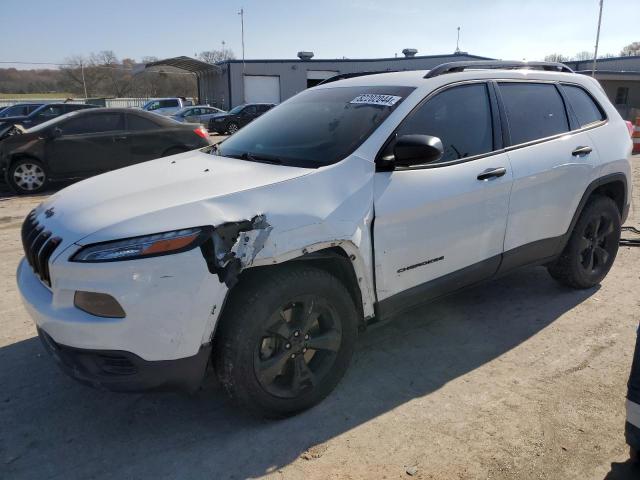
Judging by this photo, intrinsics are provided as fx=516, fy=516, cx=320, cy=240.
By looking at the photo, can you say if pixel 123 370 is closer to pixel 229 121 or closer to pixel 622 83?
pixel 229 121

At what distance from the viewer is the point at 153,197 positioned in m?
2.60

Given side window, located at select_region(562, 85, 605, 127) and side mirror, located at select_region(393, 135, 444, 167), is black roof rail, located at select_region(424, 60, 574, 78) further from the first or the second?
side mirror, located at select_region(393, 135, 444, 167)

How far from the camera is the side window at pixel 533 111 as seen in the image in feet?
12.4

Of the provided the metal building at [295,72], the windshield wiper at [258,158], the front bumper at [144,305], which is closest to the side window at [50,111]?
the windshield wiper at [258,158]

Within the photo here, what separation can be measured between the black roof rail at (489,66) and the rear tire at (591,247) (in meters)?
1.20

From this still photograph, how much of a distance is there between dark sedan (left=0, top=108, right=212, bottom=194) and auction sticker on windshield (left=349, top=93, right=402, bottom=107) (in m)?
7.37

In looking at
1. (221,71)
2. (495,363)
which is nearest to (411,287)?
(495,363)

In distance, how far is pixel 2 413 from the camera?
2908 millimetres

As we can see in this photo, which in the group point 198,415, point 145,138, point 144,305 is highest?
point 145,138

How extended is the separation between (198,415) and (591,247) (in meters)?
3.62

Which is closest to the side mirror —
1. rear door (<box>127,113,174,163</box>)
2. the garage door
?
rear door (<box>127,113,174,163</box>)

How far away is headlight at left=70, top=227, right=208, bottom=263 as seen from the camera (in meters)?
2.26

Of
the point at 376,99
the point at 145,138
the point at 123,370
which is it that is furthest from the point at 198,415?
the point at 145,138

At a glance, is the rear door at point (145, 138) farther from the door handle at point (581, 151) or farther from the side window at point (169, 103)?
the side window at point (169, 103)
